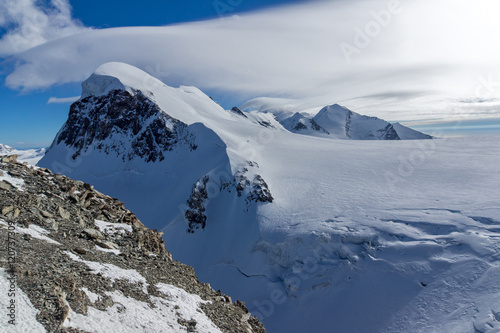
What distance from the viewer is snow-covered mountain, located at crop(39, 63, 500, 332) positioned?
2142 cm

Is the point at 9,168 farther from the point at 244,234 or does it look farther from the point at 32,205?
the point at 244,234

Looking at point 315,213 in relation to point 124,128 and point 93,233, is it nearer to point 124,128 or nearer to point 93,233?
point 93,233

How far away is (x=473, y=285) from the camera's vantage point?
63.7 ft

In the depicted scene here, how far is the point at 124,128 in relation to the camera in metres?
68.7

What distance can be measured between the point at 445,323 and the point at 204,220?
30766 millimetres

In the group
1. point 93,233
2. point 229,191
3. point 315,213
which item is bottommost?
point 315,213

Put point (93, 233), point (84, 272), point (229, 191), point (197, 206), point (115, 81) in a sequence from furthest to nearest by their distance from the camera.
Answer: point (115, 81) < point (197, 206) < point (229, 191) < point (93, 233) < point (84, 272)

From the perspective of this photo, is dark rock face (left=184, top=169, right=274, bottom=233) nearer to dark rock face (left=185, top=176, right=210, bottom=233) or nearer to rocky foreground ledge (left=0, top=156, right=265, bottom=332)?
dark rock face (left=185, top=176, right=210, bottom=233)

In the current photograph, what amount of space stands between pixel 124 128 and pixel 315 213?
5411 cm

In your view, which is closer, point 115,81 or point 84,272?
point 84,272

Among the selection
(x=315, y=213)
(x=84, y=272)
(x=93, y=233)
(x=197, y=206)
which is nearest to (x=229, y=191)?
(x=197, y=206)

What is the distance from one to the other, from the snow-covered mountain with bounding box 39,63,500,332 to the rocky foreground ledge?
53.1 feet

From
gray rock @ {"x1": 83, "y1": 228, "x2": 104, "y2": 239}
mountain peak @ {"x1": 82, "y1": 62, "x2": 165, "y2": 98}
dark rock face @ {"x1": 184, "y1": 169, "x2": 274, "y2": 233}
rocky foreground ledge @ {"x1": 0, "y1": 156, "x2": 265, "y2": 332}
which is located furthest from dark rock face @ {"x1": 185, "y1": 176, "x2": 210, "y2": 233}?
mountain peak @ {"x1": 82, "y1": 62, "x2": 165, "y2": 98}

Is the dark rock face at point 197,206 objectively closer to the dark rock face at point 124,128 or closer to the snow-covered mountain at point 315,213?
the snow-covered mountain at point 315,213
